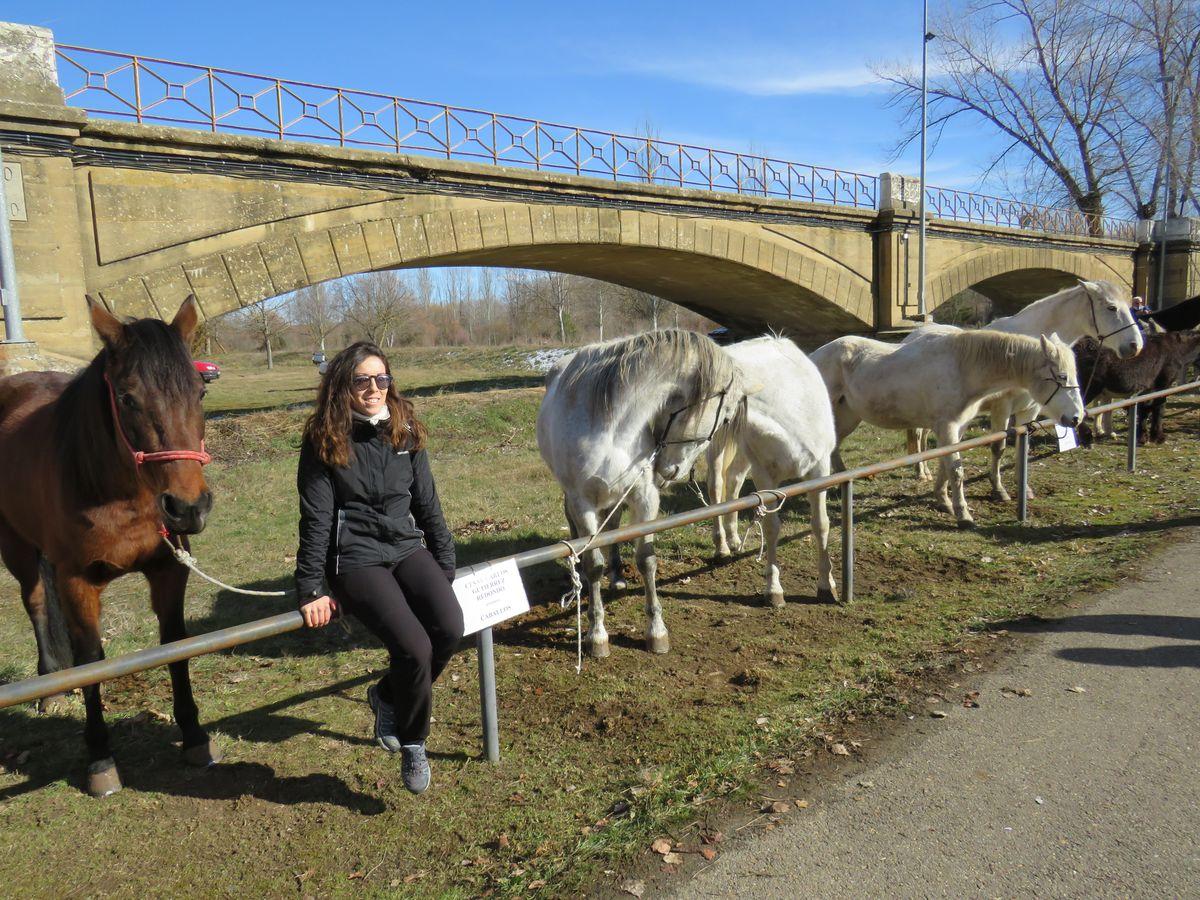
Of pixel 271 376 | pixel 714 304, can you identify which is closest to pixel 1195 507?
pixel 714 304

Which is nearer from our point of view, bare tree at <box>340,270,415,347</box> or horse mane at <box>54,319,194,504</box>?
horse mane at <box>54,319,194,504</box>

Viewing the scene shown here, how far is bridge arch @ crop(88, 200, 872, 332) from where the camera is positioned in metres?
10.1

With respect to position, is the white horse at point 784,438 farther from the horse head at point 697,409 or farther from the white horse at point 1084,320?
the white horse at point 1084,320

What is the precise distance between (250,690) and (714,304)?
20.9 m

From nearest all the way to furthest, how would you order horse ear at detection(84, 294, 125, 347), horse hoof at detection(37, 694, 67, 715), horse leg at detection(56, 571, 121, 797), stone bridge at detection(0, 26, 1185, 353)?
horse ear at detection(84, 294, 125, 347), horse leg at detection(56, 571, 121, 797), horse hoof at detection(37, 694, 67, 715), stone bridge at detection(0, 26, 1185, 353)

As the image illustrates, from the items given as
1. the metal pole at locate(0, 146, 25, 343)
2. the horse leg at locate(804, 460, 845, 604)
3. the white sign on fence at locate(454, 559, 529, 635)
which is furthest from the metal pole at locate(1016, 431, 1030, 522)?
the metal pole at locate(0, 146, 25, 343)

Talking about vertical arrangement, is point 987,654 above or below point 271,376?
below

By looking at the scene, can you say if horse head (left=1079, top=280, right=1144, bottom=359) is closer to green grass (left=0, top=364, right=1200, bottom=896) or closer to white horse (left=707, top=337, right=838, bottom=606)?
green grass (left=0, top=364, right=1200, bottom=896)

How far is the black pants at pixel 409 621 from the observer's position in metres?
2.83

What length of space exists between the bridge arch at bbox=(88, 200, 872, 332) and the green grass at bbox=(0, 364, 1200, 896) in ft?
15.5

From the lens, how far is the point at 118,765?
11.5 ft

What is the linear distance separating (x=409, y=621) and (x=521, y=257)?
46.6 feet

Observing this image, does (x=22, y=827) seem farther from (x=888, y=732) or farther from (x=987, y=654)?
(x=987, y=654)

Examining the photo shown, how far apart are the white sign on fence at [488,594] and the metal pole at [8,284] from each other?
754cm
